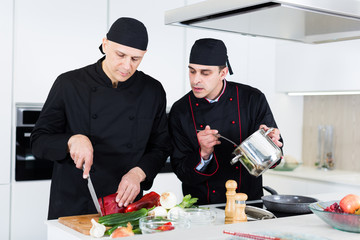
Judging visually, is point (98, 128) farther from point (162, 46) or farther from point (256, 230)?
point (162, 46)

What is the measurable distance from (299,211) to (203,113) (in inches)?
30.9

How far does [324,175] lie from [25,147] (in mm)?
2290

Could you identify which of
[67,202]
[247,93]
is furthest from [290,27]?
[67,202]

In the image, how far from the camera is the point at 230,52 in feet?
13.3

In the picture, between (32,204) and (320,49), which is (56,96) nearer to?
(32,204)

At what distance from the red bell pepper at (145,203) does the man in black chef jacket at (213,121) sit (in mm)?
453

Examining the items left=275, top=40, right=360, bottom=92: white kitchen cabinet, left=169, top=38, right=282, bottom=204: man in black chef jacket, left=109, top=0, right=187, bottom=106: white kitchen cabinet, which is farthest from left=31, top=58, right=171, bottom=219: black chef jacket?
left=275, top=40, right=360, bottom=92: white kitchen cabinet

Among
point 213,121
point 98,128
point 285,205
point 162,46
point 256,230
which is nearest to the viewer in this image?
point 256,230

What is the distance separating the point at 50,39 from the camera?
3217 mm

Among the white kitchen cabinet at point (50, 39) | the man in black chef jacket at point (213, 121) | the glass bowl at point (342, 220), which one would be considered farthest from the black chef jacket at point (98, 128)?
the white kitchen cabinet at point (50, 39)

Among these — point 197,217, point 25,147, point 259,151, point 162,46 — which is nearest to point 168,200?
point 197,217

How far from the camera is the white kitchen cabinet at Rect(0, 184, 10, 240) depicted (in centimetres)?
306

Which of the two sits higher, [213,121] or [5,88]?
[5,88]

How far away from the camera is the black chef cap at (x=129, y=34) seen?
2.08 metres
